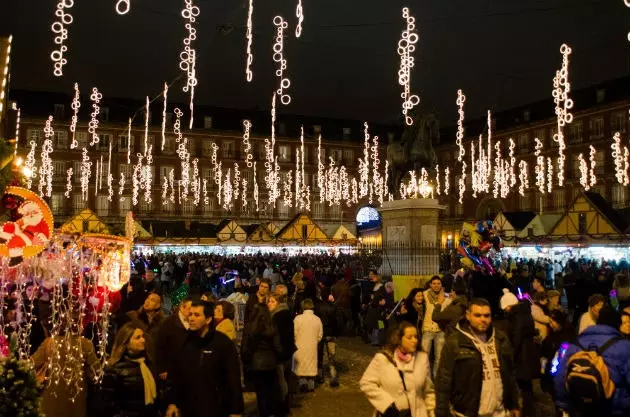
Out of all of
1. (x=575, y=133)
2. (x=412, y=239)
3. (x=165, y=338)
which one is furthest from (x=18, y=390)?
(x=575, y=133)

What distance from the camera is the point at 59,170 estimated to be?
182 ft

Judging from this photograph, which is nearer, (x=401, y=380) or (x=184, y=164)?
(x=401, y=380)

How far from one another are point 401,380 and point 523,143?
175 ft

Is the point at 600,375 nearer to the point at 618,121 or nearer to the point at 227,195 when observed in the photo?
the point at 618,121

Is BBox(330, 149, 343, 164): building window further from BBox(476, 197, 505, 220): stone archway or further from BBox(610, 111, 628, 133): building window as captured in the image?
BBox(610, 111, 628, 133): building window

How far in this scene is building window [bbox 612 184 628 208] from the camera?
46.9 meters

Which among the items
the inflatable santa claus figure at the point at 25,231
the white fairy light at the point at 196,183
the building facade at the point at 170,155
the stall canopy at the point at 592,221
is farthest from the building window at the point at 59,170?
the inflatable santa claus figure at the point at 25,231

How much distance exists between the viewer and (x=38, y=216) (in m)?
5.97

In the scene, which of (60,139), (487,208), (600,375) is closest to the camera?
(600,375)

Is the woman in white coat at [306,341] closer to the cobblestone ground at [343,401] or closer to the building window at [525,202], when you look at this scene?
the cobblestone ground at [343,401]

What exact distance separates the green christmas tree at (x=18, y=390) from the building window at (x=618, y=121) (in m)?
48.6

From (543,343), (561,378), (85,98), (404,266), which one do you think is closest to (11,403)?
(561,378)

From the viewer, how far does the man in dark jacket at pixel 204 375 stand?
4.64 meters

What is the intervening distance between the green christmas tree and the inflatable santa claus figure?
4.96 ft
